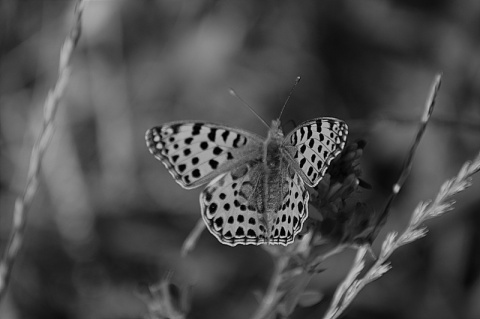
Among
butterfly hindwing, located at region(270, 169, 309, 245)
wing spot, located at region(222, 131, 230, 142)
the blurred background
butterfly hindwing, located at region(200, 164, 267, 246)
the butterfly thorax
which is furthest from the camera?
the blurred background

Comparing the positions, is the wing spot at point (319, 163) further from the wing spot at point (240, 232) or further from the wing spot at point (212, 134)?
Answer: the wing spot at point (212, 134)

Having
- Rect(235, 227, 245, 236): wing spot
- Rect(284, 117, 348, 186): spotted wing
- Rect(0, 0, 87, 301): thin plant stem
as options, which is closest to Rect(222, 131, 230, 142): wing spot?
Rect(284, 117, 348, 186): spotted wing

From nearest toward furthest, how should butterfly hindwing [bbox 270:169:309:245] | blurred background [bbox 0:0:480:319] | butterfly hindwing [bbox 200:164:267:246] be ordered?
butterfly hindwing [bbox 270:169:309:245] → butterfly hindwing [bbox 200:164:267:246] → blurred background [bbox 0:0:480:319]

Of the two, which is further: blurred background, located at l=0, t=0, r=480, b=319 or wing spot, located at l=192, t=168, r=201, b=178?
blurred background, located at l=0, t=0, r=480, b=319

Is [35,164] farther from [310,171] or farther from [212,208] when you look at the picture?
[310,171]

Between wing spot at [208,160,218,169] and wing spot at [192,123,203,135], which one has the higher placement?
wing spot at [192,123,203,135]

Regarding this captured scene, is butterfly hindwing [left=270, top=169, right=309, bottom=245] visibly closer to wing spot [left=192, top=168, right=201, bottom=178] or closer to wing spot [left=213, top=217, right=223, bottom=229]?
wing spot [left=213, top=217, right=223, bottom=229]

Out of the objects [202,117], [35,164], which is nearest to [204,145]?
[35,164]

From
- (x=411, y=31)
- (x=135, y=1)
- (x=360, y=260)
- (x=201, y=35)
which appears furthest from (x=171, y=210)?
(x=360, y=260)
